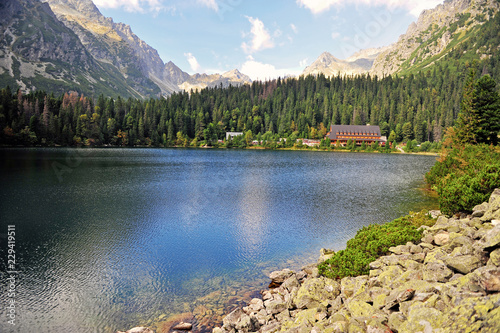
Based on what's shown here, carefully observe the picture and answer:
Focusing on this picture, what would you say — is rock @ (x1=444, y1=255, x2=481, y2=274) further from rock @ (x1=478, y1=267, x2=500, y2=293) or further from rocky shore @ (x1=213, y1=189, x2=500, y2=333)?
rock @ (x1=478, y1=267, x2=500, y2=293)

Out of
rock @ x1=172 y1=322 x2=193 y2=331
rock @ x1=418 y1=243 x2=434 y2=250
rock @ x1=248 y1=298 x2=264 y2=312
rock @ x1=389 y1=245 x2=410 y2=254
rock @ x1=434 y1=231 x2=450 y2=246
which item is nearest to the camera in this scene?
rock @ x1=172 y1=322 x2=193 y2=331

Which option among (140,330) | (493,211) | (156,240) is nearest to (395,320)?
(493,211)

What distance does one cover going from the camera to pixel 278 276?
1844 centimetres

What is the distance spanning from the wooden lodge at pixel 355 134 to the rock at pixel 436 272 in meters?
191

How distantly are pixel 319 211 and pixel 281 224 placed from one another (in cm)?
724

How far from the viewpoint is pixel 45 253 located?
72.8 feet

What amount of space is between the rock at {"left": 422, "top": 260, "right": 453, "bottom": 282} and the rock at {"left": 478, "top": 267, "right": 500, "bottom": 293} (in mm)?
1845

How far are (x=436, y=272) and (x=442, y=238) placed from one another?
471 cm

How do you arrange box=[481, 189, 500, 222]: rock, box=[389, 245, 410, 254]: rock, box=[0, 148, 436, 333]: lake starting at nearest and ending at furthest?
1. box=[481, 189, 500, 222]: rock
2. box=[389, 245, 410, 254]: rock
3. box=[0, 148, 436, 333]: lake

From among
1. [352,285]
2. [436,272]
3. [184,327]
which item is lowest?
[184,327]

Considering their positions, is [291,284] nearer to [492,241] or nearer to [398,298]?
[398,298]

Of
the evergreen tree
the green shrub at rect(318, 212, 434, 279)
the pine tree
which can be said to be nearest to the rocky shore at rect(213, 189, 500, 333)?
the green shrub at rect(318, 212, 434, 279)

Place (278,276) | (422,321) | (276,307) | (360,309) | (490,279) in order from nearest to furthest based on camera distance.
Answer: (490,279) → (422,321) → (360,309) → (276,307) → (278,276)

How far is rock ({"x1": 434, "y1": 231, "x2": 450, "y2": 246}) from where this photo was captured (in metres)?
14.2
